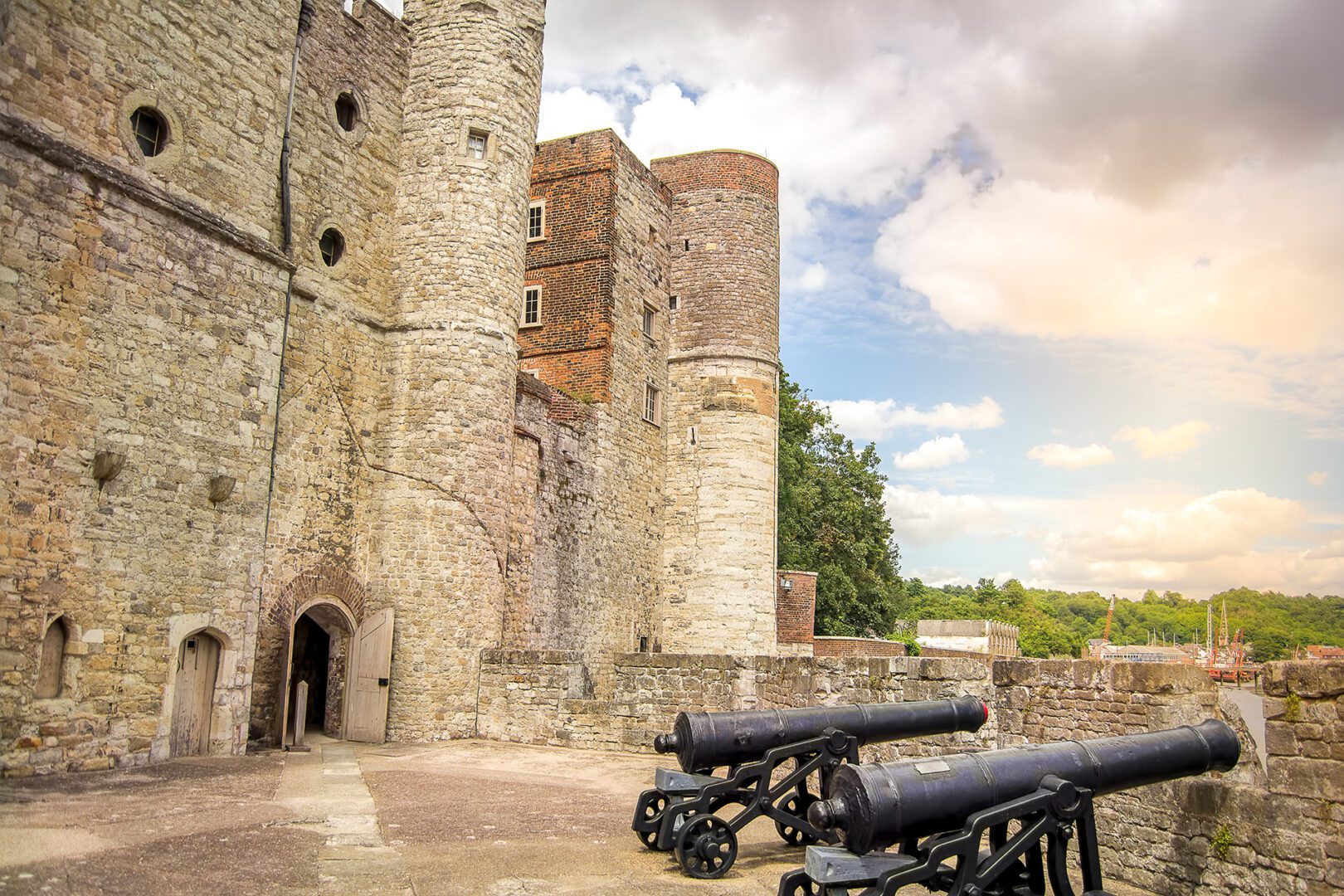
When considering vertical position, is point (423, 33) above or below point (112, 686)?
above

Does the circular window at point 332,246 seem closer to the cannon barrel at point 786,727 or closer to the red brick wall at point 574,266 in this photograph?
the red brick wall at point 574,266

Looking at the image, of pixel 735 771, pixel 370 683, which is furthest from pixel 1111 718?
pixel 370 683

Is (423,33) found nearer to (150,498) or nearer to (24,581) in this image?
(150,498)

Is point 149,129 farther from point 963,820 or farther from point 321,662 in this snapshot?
→ point 963,820

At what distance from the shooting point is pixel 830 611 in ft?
113

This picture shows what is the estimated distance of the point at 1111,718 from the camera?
377 inches

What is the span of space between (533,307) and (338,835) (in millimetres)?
18112

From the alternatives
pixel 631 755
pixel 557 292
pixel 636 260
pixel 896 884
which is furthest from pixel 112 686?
pixel 636 260

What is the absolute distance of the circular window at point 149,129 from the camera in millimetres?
11523

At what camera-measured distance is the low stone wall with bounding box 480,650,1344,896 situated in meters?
5.55

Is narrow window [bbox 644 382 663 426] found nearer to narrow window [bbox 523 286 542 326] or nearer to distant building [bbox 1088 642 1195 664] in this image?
narrow window [bbox 523 286 542 326]

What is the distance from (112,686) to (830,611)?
26.8 m

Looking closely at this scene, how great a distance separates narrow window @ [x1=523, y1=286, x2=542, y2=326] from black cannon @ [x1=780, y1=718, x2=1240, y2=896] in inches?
786

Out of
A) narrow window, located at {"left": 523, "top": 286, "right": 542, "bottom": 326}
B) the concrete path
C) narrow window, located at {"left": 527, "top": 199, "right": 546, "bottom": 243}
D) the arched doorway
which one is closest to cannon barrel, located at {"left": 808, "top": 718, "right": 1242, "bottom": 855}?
the concrete path
